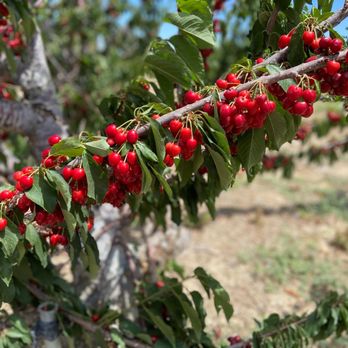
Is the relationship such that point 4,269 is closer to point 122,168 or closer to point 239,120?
point 122,168

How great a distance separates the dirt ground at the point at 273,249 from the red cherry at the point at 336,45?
2.64 metres

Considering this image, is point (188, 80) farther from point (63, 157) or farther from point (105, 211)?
point (105, 211)

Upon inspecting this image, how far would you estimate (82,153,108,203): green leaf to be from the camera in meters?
1.40

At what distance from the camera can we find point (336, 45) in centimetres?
143

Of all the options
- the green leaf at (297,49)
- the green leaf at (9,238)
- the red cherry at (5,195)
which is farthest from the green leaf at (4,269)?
the green leaf at (297,49)

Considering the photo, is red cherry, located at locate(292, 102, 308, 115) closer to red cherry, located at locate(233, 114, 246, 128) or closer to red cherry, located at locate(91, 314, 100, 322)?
red cherry, located at locate(233, 114, 246, 128)

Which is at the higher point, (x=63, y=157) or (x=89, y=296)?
(x=63, y=157)

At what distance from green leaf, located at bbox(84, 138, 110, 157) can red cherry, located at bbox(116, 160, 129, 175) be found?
2.1 inches

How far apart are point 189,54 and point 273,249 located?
360 centimetres

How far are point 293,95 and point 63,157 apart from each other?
0.78 m

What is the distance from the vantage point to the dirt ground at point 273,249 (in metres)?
4.11

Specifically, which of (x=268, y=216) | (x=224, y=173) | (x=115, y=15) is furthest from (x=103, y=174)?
(x=115, y=15)

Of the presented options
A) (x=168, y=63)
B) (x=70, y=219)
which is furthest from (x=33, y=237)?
(x=168, y=63)

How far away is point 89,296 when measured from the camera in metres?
3.16
